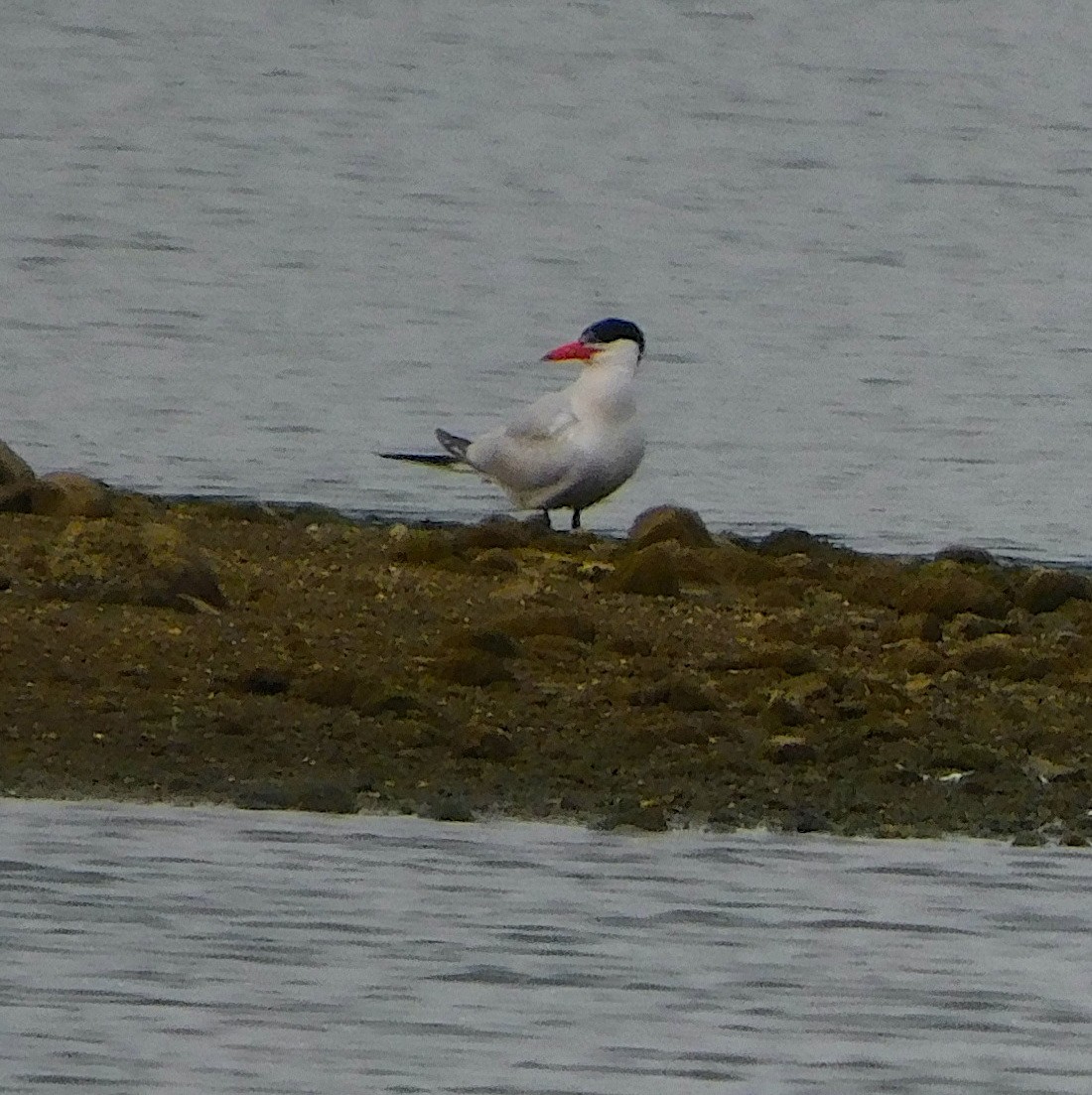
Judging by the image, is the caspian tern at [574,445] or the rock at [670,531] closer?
the rock at [670,531]

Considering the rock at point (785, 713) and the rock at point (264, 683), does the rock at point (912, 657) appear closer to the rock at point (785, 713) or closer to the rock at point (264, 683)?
the rock at point (785, 713)

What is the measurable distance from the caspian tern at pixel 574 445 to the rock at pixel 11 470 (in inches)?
70.8

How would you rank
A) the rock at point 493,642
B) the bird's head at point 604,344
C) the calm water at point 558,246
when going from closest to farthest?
the rock at point 493,642
the bird's head at point 604,344
the calm water at point 558,246

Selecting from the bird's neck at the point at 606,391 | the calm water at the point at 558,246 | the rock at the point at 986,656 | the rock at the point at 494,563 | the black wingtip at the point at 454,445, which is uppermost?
the bird's neck at the point at 606,391

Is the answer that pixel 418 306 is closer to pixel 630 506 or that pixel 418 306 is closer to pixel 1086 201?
pixel 630 506

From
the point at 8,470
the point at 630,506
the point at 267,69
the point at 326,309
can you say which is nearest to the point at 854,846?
the point at 8,470

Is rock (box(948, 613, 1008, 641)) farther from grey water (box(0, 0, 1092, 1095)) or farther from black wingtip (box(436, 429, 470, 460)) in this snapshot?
black wingtip (box(436, 429, 470, 460))

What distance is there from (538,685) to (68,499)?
2490 mm

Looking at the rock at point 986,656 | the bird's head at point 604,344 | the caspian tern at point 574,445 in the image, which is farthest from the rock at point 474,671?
the bird's head at point 604,344

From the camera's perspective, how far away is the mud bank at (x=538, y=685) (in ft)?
34.6

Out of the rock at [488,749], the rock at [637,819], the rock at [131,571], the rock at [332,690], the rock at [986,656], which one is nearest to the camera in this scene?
the rock at [637,819]

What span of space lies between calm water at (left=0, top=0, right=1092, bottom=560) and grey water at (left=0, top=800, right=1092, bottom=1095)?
20.1ft

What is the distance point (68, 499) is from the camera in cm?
1329

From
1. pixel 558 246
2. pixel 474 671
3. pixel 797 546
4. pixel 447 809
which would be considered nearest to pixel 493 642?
pixel 474 671
